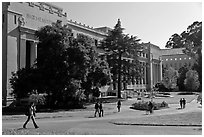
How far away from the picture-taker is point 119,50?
5250 cm

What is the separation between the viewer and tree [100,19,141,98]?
5169 centimetres

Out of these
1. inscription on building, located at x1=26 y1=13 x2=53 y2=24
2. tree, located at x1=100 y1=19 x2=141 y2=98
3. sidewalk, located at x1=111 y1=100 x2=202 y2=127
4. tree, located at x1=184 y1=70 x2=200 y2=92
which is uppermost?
inscription on building, located at x1=26 y1=13 x2=53 y2=24

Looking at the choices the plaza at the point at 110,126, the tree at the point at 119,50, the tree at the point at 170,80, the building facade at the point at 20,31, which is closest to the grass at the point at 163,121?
the plaza at the point at 110,126

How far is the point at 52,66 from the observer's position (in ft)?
104

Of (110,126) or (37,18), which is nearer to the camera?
(110,126)

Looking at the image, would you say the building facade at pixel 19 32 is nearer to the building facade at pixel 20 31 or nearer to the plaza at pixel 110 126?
the building facade at pixel 20 31

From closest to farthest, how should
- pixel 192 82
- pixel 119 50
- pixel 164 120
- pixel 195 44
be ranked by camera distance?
pixel 164 120 → pixel 119 50 → pixel 195 44 → pixel 192 82

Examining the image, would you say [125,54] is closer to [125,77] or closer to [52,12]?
[125,77]

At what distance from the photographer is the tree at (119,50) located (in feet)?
170

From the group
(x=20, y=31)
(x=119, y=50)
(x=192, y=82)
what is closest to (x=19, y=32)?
(x=20, y=31)

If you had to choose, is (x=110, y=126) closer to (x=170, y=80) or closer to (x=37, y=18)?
(x=37, y=18)

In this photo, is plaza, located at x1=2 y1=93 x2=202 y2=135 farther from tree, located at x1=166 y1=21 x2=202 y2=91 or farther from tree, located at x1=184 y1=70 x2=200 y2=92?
tree, located at x1=184 y1=70 x2=200 y2=92

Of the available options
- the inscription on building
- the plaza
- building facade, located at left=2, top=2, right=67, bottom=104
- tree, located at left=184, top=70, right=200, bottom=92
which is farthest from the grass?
tree, located at left=184, top=70, right=200, bottom=92

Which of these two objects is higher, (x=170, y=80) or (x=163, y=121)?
(x=170, y=80)
